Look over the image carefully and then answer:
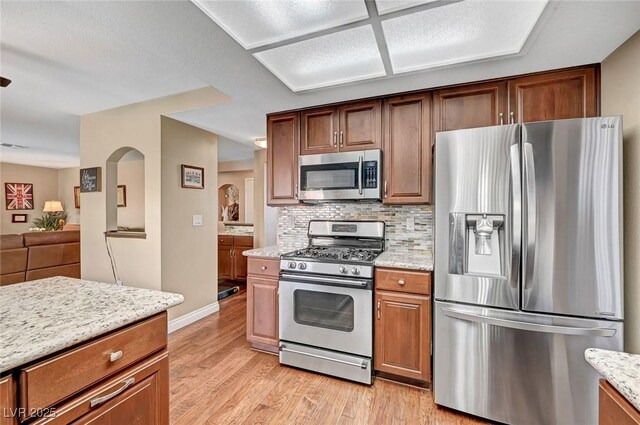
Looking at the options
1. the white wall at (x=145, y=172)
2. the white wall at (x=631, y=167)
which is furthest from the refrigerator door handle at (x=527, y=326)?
the white wall at (x=145, y=172)

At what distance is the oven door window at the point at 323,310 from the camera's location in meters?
2.18

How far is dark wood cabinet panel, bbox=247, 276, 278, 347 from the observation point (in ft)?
8.18

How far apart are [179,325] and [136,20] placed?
2.90 m

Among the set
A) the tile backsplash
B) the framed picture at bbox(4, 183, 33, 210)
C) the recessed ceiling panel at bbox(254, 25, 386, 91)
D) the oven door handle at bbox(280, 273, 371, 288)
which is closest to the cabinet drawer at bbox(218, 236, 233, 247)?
the tile backsplash

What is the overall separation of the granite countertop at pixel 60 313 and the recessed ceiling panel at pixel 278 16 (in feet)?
4.46

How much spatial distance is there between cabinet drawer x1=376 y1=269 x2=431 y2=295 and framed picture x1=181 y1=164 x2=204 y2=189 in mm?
2449

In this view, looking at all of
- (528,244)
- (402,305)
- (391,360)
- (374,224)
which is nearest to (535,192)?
(528,244)

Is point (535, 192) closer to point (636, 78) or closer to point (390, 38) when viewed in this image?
point (636, 78)

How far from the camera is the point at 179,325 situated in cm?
315

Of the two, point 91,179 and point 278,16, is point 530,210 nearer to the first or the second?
point 278,16

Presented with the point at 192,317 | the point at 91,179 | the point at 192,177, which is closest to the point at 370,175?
the point at 192,177

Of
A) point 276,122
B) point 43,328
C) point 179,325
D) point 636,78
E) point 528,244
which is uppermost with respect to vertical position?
point 276,122

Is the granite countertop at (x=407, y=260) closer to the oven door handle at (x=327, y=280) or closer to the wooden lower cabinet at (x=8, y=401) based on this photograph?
the oven door handle at (x=327, y=280)

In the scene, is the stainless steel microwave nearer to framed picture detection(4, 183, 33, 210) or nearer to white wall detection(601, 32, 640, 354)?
white wall detection(601, 32, 640, 354)
